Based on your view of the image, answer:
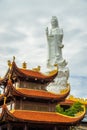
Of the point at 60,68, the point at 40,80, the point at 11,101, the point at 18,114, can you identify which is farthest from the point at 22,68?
the point at 60,68

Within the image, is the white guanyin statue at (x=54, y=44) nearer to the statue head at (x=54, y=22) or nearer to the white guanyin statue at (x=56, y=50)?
the white guanyin statue at (x=56, y=50)

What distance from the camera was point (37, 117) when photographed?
26422 millimetres

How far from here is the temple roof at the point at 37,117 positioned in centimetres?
2461

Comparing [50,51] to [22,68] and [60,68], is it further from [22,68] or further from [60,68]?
[22,68]

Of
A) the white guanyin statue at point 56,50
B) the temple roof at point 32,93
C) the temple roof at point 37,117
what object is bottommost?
the temple roof at point 37,117

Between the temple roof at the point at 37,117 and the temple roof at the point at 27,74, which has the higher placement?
the temple roof at the point at 27,74

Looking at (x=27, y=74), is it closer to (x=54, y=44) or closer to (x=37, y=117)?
(x=37, y=117)

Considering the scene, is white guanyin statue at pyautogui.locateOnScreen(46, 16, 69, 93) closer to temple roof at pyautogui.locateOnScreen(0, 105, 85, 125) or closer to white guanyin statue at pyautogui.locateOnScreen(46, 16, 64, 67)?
white guanyin statue at pyautogui.locateOnScreen(46, 16, 64, 67)

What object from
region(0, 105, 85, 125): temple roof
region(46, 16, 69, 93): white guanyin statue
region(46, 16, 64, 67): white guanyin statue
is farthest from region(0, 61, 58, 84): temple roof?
region(46, 16, 64, 67): white guanyin statue

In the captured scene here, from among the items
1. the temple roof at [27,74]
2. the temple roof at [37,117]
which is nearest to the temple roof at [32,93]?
the temple roof at [27,74]

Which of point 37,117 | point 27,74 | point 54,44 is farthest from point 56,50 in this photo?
point 37,117

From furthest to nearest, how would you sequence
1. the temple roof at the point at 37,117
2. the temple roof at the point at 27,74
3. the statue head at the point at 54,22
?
the statue head at the point at 54,22 < the temple roof at the point at 27,74 < the temple roof at the point at 37,117

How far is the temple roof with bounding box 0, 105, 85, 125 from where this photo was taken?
969 inches

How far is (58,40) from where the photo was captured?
6278cm
